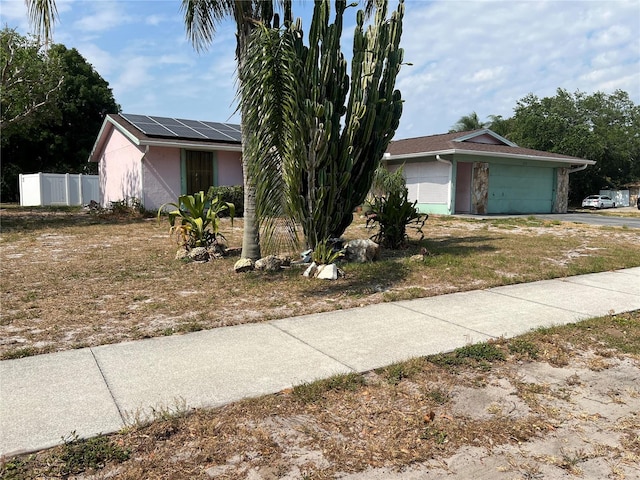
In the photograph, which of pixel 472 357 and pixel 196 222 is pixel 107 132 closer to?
pixel 196 222

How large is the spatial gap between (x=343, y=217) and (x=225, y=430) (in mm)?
6143

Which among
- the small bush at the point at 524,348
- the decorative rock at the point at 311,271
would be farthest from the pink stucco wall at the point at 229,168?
the small bush at the point at 524,348

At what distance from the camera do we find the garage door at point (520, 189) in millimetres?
24969

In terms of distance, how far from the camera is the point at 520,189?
2600 centimetres

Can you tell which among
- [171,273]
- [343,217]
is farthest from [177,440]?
[343,217]

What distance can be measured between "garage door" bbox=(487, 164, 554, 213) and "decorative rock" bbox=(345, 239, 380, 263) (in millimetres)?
17234

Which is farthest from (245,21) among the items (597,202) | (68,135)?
(597,202)

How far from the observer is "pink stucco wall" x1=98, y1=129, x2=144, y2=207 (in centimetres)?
1969

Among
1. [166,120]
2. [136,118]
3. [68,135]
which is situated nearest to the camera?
[136,118]

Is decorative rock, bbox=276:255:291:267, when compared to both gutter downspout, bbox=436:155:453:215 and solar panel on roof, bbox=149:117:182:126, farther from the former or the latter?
gutter downspout, bbox=436:155:453:215

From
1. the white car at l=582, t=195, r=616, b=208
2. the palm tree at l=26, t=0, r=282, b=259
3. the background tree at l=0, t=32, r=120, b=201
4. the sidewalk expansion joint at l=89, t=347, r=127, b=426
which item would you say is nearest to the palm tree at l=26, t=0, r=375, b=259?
the palm tree at l=26, t=0, r=282, b=259

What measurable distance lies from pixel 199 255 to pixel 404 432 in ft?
22.2

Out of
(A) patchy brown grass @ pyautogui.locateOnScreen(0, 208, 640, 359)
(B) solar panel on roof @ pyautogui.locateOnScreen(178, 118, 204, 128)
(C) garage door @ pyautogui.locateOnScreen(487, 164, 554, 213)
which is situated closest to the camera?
(A) patchy brown grass @ pyautogui.locateOnScreen(0, 208, 640, 359)

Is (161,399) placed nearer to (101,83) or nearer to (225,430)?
(225,430)
